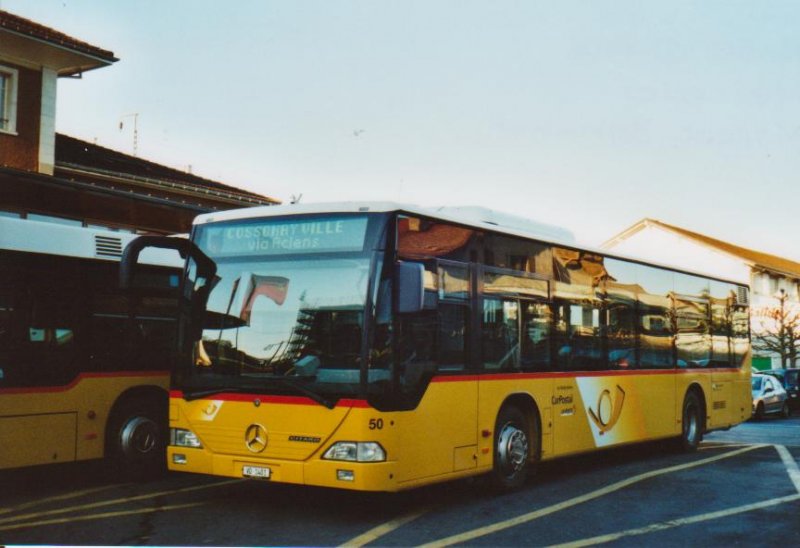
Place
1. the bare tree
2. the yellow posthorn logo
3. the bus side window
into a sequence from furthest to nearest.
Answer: the bare tree, the yellow posthorn logo, the bus side window

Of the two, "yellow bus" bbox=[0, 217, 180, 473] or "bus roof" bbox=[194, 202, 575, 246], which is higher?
"bus roof" bbox=[194, 202, 575, 246]

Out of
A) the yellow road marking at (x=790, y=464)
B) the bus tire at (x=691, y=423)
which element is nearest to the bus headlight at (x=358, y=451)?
the yellow road marking at (x=790, y=464)

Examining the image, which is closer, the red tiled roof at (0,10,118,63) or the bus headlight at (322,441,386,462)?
the bus headlight at (322,441,386,462)

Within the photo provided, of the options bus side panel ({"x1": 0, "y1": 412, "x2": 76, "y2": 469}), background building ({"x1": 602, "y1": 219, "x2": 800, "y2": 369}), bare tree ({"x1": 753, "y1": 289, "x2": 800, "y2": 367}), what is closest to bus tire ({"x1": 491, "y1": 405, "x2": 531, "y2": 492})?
bus side panel ({"x1": 0, "y1": 412, "x2": 76, "y2": 469})

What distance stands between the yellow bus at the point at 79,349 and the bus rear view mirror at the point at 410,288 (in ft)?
9.25

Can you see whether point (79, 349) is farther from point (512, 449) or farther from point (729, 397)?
point (729, 397)

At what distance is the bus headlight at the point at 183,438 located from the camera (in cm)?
Result: 832

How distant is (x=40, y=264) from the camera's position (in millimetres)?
9398

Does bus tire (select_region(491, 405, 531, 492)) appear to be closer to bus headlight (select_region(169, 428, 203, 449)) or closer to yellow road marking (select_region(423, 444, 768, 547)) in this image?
yellow road marking (select_region(423, 444, 768, 547))

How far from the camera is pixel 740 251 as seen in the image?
63906 mm

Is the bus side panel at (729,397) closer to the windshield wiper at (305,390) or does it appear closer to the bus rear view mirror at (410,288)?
the bus rear view mirror at (410,288)

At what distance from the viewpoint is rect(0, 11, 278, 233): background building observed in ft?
57.6

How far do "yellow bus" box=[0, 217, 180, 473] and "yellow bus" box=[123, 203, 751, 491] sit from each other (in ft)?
4.66

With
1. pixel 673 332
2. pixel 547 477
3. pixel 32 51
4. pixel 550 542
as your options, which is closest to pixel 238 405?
pixel 550 542
